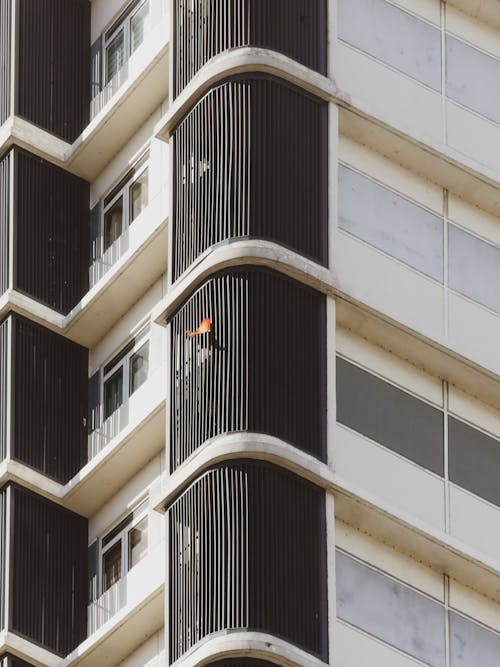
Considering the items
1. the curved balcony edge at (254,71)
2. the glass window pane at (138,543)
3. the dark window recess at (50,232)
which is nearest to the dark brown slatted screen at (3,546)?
the glass window pane at (138,543)

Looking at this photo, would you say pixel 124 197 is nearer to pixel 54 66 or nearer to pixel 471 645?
pixel 54 66

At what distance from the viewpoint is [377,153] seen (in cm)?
4781

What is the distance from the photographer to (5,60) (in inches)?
2099

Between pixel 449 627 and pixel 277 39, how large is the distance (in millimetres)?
8673

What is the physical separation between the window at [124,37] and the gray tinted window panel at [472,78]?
5.30 m

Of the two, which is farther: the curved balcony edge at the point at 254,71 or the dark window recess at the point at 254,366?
the curved balcony edge at the point at 254,71

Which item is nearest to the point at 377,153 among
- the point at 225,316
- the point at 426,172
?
the point at 426,172

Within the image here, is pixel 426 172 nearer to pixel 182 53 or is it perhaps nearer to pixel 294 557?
pixel 182 53

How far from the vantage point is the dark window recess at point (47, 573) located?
4844cm

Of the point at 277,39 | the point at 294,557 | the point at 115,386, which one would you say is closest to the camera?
the point at 294,557

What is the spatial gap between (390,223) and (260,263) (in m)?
3.01

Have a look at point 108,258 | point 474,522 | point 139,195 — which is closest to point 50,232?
point 108,258

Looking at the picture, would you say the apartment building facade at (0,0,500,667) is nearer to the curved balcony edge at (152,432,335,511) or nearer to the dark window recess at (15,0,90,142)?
the curved balcony edge at (152,432,335,511)

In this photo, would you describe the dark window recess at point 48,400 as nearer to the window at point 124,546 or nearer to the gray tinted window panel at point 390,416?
the window at point 124,546
